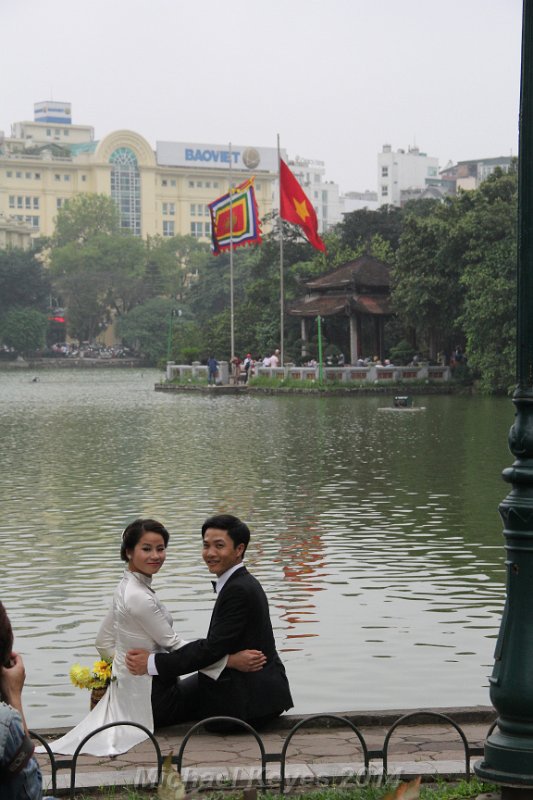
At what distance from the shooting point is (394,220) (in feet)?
270

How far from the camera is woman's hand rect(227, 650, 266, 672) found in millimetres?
7215

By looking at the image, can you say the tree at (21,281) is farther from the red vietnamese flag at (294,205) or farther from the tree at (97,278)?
the red vietnamese flag at (294,205)

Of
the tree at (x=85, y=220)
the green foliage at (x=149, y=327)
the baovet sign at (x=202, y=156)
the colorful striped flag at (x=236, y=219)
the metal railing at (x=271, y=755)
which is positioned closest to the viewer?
the metal railing at (x=271, y=755)

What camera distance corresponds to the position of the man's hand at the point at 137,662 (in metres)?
7.22

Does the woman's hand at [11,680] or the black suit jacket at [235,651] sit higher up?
the woman's hand at [11,680]

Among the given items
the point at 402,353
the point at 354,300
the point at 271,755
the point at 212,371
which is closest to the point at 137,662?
the point at 271,755

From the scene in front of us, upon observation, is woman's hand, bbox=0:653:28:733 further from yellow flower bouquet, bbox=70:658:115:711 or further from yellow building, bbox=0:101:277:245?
yellow building, bbox=0:101:277:245

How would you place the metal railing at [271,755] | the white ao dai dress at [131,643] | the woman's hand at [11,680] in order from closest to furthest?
the woman's hand at [11,680], the metal railing at [271,755], the white ao dai dress at [131,643]

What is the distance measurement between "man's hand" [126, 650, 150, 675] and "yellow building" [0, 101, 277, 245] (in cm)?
15538

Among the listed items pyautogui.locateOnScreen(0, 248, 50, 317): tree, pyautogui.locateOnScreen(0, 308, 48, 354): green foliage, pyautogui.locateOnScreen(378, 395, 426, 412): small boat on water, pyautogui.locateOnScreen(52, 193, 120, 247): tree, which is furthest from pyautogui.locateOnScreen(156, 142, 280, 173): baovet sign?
pyautogui.locateOnScreen(378, 395, 426, 412): small boat on water

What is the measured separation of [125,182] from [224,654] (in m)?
163

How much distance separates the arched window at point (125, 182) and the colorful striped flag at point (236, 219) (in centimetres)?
10863

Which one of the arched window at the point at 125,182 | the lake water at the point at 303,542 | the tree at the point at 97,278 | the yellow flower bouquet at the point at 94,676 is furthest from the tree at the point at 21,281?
the yellow flower bouquet at the point at 94,676

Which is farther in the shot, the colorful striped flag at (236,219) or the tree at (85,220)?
the tree at (85,220)
